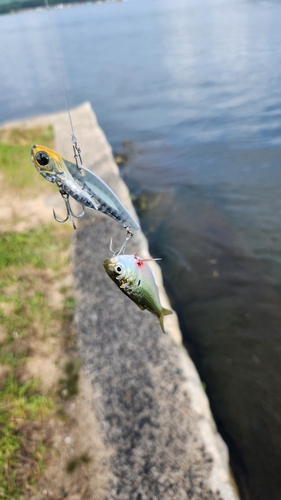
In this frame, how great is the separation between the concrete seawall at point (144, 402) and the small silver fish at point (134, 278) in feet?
9.16

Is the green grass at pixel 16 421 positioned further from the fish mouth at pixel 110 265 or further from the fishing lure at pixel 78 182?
the fishing lure at pixel 78 182

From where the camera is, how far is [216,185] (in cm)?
1050

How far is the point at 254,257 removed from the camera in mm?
7645

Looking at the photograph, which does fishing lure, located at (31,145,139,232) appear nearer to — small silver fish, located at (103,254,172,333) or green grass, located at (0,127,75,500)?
small silver fish, located at (103,254,172,333)

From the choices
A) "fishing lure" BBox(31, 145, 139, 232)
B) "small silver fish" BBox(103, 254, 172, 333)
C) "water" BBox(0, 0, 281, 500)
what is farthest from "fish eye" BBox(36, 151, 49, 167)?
"water" BBox(0, 0, 281, 500)

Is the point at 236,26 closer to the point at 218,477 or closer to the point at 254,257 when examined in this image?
the point at 254,257

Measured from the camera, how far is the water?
5.36m

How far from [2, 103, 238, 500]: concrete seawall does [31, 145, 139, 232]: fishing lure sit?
332cm

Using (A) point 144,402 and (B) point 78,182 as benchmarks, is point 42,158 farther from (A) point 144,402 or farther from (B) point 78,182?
(A) point 144,402

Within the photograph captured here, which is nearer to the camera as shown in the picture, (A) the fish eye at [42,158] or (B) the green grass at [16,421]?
(A) the fish eye at [42,158]

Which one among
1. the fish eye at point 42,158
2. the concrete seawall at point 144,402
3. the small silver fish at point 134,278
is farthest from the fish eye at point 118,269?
the concrete seawall at point 144,402

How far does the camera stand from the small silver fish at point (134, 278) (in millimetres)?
1585

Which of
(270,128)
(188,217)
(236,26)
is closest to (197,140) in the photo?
(270,128)

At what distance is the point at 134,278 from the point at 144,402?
3342 mm
